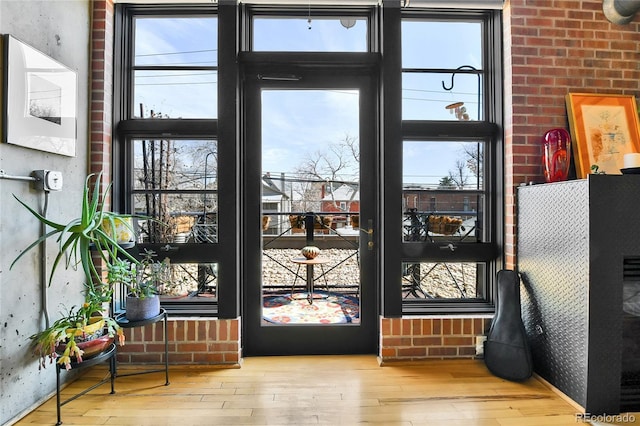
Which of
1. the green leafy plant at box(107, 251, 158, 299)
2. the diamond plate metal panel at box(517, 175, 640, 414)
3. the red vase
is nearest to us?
the diamond plate metal panel at box(517, 175, 640, 414)

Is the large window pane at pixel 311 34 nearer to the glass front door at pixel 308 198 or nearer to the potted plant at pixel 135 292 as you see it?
the glass front door at pixel 308 198

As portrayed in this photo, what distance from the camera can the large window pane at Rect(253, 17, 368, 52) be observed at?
2355 millimetres

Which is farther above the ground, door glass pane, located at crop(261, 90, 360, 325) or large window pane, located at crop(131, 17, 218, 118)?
large window pane, located at crop(131, 17, 218, 118)

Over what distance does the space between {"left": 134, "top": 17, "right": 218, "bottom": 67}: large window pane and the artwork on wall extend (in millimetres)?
546

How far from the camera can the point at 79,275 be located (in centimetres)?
208

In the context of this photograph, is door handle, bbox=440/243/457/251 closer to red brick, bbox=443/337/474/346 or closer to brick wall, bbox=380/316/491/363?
brick wall, bbox=380/316/491/363

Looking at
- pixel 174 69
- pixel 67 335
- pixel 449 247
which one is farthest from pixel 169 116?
pixel 449 247

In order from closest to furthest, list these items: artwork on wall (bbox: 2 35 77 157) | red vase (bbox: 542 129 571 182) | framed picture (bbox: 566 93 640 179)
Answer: artwork on wall (bbox: 2 35 77 157) → red vase (bbox: 542 129 571 182) → framed picture (bbox: 566 93 640 179)

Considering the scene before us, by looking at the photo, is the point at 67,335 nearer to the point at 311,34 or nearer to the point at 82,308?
the point at 82,308

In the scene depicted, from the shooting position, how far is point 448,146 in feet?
7.82

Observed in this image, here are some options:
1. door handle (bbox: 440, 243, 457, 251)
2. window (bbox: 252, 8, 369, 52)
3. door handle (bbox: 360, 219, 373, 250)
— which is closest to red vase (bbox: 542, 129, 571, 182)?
door handle (bbox: 440, 243, 457, 251)

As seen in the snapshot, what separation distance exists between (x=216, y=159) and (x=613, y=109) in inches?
108

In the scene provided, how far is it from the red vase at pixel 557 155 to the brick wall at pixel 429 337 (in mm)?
1047

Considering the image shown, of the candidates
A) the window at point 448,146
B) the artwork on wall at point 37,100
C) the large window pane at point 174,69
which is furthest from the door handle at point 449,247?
the artwork on wall at point 37,100
